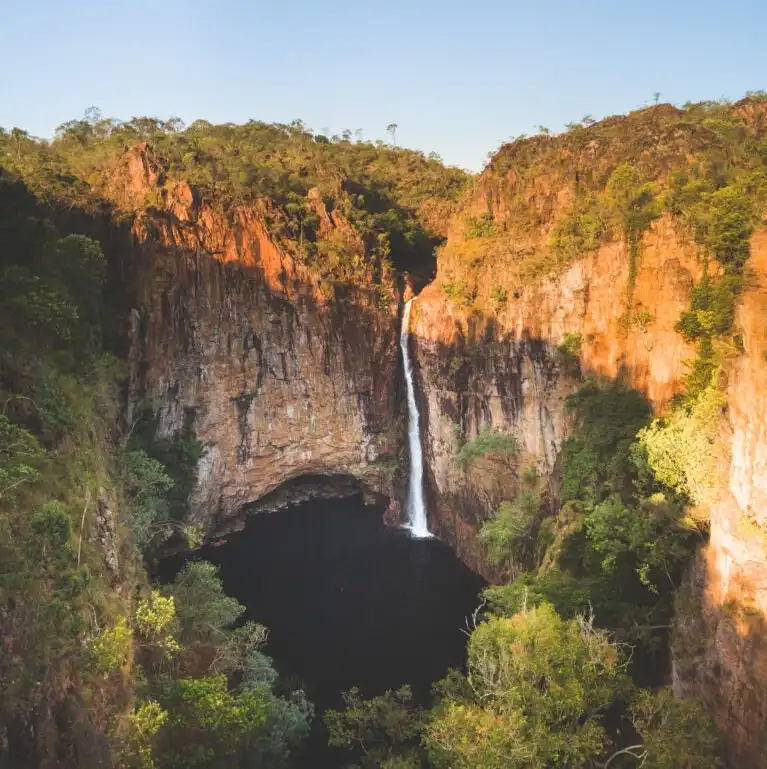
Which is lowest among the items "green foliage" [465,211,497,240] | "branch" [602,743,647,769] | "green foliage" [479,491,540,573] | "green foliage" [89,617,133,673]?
"branch" [602,743,647,769]

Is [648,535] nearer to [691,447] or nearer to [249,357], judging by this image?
[691,447]

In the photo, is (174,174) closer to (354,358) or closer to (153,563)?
(354,358)

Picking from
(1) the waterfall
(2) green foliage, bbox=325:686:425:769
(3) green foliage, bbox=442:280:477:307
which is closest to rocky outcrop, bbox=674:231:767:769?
(2) green foliage, bbox=325:686:425:769

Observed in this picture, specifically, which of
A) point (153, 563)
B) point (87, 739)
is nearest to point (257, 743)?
point (87, 739)

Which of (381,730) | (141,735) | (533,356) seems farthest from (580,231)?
(141,735)

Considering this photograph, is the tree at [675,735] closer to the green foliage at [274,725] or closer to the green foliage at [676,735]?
the green foliage at [676,735]

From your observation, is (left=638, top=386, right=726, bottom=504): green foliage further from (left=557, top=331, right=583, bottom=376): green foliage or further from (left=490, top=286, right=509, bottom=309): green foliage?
(left=490, top=286, right=509, bottom=309): green foliage

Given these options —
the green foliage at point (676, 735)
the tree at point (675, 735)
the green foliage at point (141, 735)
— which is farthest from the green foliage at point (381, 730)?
the green foliage at point (676, 735)
